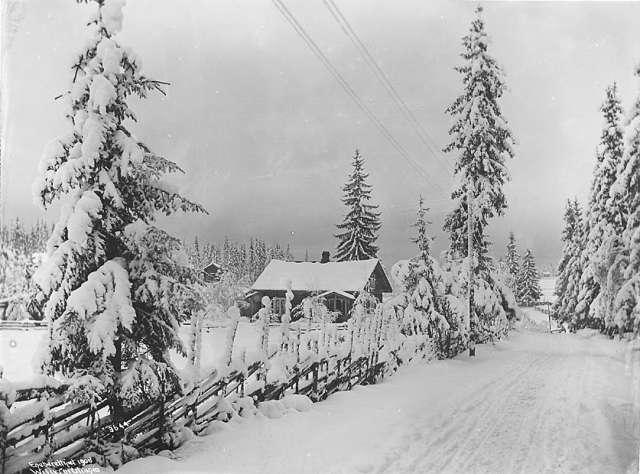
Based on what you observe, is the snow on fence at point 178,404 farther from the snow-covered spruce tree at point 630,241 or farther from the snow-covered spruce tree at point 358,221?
the snow-covered spruce tree at point 630,241

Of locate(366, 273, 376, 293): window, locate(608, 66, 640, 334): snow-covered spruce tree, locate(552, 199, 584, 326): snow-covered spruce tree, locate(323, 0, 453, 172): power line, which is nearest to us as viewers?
locate(608, 66, 640, 334): snow-covered spruce tree

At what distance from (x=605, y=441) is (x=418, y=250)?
137 inches

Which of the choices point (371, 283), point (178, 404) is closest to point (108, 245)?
point (178, 404)

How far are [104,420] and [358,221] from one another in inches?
114

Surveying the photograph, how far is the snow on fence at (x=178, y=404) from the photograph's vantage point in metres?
3.72

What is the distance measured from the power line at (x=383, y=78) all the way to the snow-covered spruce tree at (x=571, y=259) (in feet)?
4.99

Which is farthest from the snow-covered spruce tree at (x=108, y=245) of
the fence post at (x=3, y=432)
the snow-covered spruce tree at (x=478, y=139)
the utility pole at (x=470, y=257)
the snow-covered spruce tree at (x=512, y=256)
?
the utility pole at (x=470, y=257)

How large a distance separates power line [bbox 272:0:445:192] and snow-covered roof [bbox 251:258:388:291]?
1.16 meters

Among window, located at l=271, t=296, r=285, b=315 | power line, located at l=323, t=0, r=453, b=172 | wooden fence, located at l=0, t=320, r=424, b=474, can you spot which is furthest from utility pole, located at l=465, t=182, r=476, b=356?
wooden fence, located at l=0, t=320, r=424, b=474

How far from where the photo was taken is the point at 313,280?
17.0 feet

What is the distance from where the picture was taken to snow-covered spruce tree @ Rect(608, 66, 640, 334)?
4367 mm

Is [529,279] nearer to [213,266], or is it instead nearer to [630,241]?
[630,241]

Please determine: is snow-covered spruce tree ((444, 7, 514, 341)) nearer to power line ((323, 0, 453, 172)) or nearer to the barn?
power line ((323, 0, 453, 172))

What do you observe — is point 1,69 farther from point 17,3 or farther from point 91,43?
point 91,43
